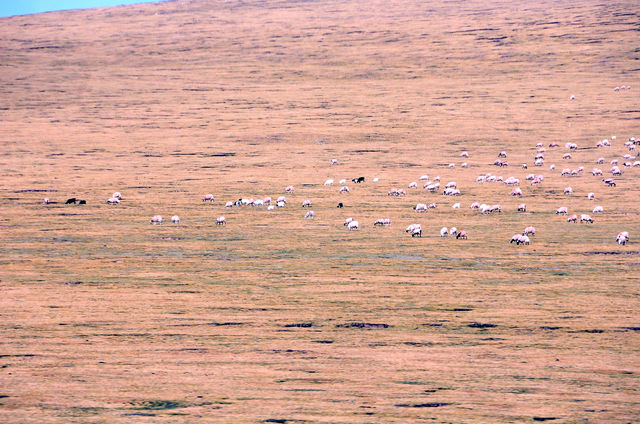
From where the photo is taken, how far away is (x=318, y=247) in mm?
19406

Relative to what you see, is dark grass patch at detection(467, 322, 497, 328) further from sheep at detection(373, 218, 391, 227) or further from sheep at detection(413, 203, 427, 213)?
sheep at detection(413, 203, 427, 213)

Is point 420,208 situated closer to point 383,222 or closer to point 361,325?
point 383,222

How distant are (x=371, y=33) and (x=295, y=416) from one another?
176ft

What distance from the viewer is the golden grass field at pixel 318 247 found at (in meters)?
11.1

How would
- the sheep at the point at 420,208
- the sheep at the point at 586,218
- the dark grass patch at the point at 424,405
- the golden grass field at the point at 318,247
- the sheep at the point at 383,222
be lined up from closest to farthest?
the dark grass patch at the point at 424,405
the golden grass field at the point at 318,247
the sheep at the point at 586,218
the sheep at the point at 383,222
the sheep at the point at 420,208

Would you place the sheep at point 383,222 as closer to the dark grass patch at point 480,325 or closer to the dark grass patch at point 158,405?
the dark grass patch at point 480,325

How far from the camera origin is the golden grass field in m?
11.1

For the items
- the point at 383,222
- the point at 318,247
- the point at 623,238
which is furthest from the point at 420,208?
the point at 623,238

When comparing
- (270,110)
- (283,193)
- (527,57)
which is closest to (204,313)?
(283,193)

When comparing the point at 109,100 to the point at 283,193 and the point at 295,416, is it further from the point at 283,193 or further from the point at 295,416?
the point at 295,416

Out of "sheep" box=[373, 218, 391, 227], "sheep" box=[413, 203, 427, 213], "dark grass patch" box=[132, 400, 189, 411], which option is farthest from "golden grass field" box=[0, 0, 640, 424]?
"sheep" box=[413, 203, 427, 213]

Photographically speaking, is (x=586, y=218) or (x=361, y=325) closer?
(x=361, y=325)

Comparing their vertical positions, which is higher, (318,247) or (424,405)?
(318,247)

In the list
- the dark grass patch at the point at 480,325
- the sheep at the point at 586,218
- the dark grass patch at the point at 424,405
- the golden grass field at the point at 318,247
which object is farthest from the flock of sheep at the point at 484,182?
the dark grass patch at the point at 424,405
